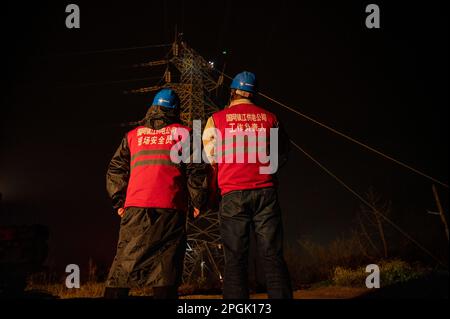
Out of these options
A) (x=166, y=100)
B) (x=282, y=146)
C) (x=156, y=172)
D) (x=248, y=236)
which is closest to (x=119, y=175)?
(x=156, y=172)

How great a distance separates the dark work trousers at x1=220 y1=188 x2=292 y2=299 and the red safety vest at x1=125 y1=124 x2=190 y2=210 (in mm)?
633

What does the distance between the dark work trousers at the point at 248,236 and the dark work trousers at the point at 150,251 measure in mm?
589

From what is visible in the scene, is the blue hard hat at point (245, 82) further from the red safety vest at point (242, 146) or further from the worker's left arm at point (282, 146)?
the worker's left arm at point (282, 146)

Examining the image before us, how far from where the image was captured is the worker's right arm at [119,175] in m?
4.49

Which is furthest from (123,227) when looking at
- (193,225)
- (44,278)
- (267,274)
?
(44,278)

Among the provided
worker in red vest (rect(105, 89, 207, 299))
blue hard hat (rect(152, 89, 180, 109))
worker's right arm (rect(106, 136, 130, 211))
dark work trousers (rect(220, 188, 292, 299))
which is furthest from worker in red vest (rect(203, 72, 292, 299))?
worker's right arm (rect(106, 136, 130, 211))

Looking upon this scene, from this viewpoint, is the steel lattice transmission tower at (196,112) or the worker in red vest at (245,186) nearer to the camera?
the worker in red vest at (245,186)

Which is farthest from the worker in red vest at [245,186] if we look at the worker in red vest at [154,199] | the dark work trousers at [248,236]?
the worker in red vest at [154,199]

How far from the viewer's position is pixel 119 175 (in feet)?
15.0

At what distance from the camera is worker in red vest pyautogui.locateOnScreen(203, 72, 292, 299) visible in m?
3.69

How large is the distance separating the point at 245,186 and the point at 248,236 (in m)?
0.52
